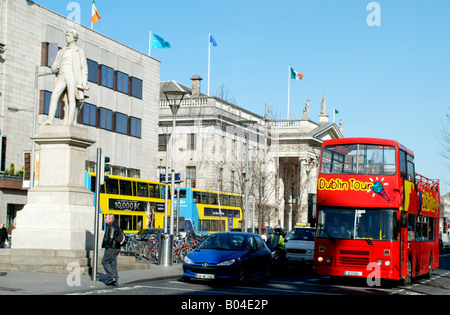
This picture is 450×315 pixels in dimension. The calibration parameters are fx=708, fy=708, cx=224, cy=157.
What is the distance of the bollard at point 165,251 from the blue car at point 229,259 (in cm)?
452

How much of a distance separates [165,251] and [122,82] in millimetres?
31154

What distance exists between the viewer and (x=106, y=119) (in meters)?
52.4

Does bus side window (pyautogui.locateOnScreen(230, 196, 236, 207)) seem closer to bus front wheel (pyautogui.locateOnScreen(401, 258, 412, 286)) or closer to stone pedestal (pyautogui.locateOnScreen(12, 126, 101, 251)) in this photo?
bus front wheel (pyautogui.locateOnScreen(401, 258, 412, 286))

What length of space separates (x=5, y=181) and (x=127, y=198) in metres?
7.05

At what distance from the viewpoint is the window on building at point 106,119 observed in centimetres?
5188

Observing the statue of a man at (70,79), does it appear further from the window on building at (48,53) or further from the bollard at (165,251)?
the window on building at (48,53)

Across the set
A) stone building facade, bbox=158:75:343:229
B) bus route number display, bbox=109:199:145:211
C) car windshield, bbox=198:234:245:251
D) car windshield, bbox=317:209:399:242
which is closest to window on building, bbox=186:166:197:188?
stone building facade, bbox=158:75:343:229

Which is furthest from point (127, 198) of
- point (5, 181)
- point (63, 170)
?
point (63, 170)

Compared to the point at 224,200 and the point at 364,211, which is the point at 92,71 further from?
the point at 364,211

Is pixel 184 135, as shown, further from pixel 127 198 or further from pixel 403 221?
pixel 403 221

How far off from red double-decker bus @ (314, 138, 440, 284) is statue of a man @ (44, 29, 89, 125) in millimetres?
7548

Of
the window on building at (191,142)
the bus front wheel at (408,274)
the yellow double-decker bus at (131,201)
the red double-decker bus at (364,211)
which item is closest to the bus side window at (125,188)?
the yellow double-decker bus at (131,201)

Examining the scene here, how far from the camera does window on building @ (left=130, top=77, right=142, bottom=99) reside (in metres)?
55.7
